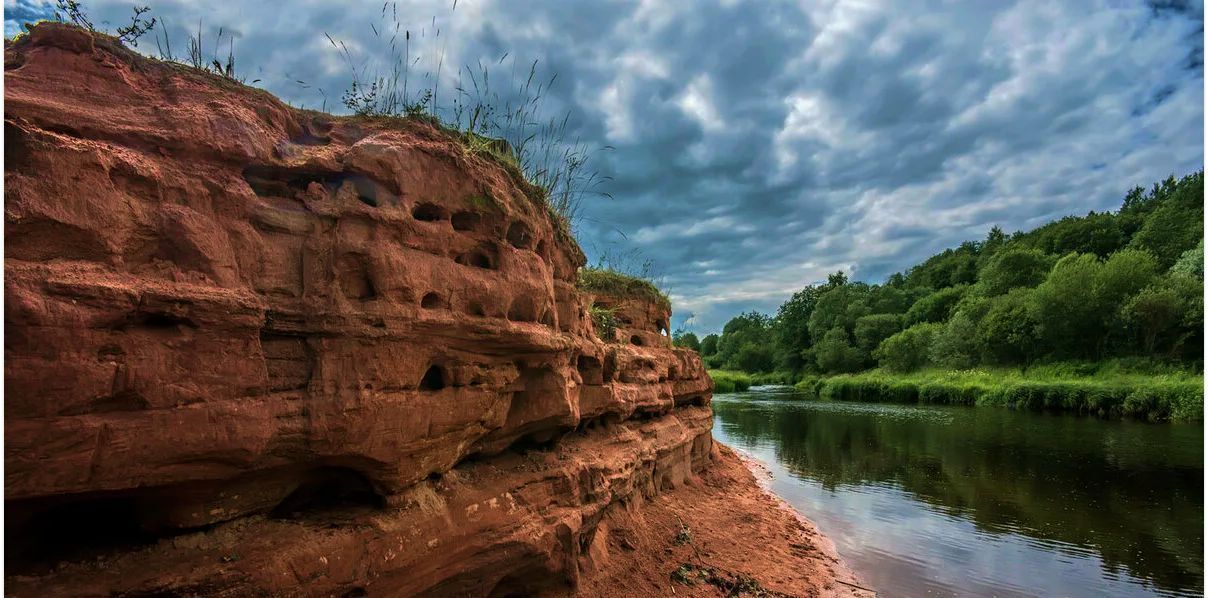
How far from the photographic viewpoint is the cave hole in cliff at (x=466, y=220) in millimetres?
6074

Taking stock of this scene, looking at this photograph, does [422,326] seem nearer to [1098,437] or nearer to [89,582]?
[89,582]

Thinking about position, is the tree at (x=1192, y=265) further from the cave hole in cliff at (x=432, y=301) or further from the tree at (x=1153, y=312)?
the cave hole in cliff at (x=432, y=301)

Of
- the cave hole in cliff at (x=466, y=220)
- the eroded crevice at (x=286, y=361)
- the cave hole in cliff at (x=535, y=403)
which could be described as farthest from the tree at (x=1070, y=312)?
the eroded crevice at (x=286, y=361)

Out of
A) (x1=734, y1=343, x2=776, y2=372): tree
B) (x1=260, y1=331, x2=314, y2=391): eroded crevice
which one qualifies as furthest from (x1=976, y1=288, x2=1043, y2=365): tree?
(x1=260, y1=331, x2=314, y2=391): eroded crevice

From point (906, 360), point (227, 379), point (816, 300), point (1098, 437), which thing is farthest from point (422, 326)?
point (816, 300)

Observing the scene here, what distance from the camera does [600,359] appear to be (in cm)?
888

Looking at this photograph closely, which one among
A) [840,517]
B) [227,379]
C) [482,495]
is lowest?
[840,517]

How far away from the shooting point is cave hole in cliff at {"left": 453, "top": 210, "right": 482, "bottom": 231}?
6074 millimetres

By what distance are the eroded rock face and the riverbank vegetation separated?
34.8m

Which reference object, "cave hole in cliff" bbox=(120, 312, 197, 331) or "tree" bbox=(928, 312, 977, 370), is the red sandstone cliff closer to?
"cave hole in cliff" bbox=(120, 312, 197, 331)

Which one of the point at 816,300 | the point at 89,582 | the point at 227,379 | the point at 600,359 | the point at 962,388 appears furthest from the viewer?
the point at 816,300

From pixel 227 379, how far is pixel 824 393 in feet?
180

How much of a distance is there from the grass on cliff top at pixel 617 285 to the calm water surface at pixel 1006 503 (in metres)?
6.27

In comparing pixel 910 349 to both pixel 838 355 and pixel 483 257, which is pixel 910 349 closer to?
pixel 838 355
